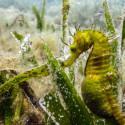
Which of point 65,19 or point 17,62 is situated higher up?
point 65,19

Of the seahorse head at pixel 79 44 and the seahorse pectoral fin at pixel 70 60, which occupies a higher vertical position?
the seahorse head at pixel 79 44

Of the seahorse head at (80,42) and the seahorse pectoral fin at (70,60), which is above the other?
the seahorse head at (80,42)

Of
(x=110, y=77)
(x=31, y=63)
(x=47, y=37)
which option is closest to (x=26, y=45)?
(x=31, y=63)

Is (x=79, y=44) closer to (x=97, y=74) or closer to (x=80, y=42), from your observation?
(x=80, y=42)

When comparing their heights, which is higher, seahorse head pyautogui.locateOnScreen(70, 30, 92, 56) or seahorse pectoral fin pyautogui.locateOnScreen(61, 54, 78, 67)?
seahorse head pyautogui.locateOnScreen(70, 30, 92, 56)

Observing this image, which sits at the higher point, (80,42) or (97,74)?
(80,42)

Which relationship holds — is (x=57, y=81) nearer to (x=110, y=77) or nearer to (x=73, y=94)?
(x=73, y=94)

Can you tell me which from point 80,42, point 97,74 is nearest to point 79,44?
point 80,42

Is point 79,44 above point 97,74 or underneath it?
above
